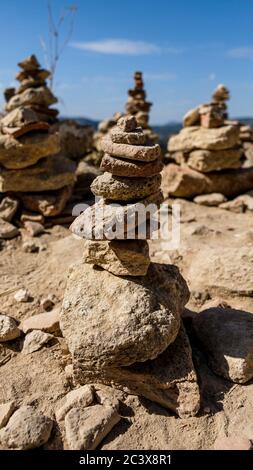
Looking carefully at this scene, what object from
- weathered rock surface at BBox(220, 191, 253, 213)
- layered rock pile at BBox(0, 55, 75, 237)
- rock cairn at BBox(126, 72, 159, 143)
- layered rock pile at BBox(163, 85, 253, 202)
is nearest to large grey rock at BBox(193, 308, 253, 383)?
layered rock pile at BBox(0, 55, 75, 237)

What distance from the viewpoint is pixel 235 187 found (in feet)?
36.1

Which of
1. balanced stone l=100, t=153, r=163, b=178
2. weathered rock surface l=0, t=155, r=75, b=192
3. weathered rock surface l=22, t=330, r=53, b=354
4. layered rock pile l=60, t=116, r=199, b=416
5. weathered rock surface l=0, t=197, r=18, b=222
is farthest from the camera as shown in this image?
weathered rock surface l=0, t=155, r=75, b=192

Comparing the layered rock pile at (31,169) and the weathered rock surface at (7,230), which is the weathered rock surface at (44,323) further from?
the layered rock pile at (31,169)

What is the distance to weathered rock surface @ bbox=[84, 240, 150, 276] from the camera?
178 inches

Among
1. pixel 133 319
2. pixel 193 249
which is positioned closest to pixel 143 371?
pixel 133 319

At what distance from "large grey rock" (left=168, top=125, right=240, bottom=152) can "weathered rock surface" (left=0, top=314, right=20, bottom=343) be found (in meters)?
7.50

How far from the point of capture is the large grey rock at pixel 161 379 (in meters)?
4.18

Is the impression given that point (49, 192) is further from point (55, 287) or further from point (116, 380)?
point (116, 380)

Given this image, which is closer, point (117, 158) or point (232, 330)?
point (117, 158)

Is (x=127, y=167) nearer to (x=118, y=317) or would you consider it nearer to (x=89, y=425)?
(x=118, y=317)

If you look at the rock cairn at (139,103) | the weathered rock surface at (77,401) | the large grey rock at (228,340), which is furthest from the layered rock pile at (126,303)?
the rock cairn at (139,103)

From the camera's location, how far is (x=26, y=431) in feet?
12.4

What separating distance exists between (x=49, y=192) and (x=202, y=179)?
14.2 feet

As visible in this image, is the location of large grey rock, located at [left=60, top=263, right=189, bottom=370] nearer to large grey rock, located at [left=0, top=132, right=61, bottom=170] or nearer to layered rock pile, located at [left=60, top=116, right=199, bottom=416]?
layered rock pile, located at [left=60, top=116, right=199, bottom=416]
